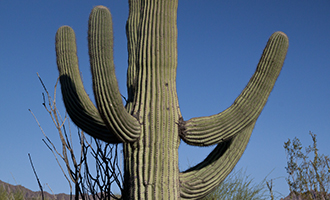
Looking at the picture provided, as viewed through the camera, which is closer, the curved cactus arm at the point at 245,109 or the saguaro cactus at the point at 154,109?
the saguaro cactus at the point at 154,109

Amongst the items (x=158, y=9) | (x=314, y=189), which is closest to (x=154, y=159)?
(x=158, y=9)

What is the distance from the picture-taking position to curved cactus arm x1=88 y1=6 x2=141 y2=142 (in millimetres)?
3174

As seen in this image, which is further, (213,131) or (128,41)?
(128,41)

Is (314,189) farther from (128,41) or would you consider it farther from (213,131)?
(128,41)

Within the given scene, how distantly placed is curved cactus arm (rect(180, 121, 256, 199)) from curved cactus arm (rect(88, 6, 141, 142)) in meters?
0.86

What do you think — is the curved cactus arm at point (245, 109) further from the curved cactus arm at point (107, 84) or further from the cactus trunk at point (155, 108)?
the curved cactus arm at point (107, 84)

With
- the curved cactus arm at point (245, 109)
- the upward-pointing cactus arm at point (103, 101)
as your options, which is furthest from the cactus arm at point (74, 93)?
the curved cactus arm at point (245, 109)

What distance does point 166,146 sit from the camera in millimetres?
3496

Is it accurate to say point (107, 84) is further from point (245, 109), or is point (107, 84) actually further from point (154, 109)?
point (245, 109)

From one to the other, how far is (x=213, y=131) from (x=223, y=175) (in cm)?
63

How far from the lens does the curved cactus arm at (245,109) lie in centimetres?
376

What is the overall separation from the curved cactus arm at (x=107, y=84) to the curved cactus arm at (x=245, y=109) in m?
0.67

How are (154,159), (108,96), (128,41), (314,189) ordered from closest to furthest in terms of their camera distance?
(108,96)
(154,159)
(128,41)
(314,189)

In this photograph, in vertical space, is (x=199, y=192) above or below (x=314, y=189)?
below
